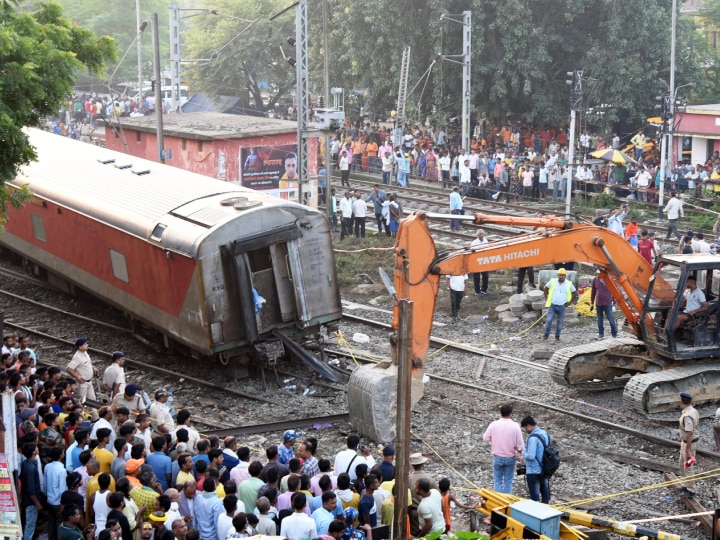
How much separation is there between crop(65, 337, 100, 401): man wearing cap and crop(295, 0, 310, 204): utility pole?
11.1m

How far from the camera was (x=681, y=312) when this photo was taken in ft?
52.7

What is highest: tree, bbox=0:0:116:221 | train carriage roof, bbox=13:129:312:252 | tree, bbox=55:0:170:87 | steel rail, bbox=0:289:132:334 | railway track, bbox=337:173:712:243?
tree, bbox=55:0:170:87

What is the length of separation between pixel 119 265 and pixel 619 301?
874 cm

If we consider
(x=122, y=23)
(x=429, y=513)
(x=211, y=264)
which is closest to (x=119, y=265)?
(x=211, y=264)

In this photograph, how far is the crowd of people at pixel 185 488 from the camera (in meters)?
9.86

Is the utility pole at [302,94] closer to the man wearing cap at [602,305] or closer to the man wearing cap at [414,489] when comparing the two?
the man wearing cap at [602,305]

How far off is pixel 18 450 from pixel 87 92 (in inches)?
2351

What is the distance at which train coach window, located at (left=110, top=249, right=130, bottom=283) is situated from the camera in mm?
19062

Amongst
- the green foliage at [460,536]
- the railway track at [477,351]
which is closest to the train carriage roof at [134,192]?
the railway track at [477,351]

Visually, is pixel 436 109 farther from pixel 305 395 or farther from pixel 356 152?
pixel 305 395

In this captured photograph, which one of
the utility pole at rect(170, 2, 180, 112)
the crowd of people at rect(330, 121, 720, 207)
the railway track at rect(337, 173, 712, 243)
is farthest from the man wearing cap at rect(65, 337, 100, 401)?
the utility pole at rect(170, 2, 180, 112)

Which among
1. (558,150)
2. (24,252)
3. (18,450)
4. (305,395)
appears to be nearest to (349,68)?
(558,150)

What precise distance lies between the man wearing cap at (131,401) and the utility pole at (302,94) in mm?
12252

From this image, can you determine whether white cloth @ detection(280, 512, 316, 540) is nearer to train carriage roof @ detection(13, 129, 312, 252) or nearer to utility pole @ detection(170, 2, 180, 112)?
train carriage roof @ detection(13, 129, 312, 252)
